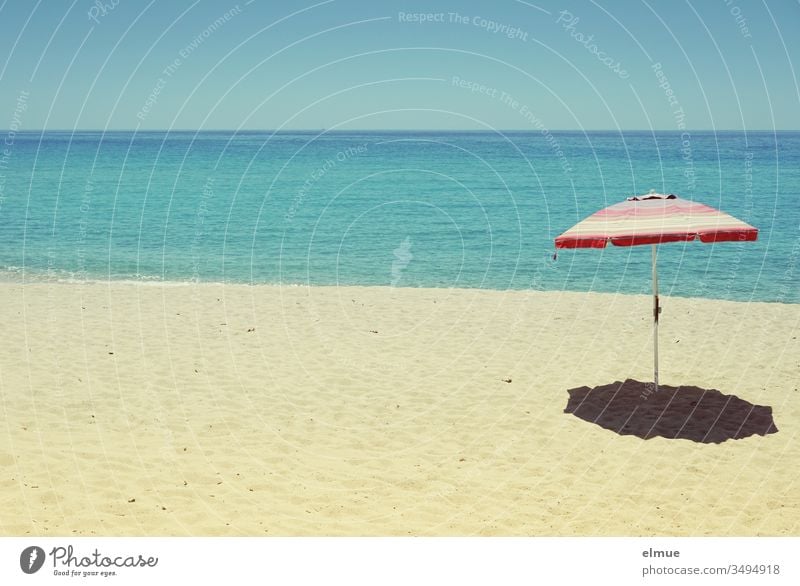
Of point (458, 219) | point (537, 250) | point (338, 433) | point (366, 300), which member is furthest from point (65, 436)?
point (458, 219)

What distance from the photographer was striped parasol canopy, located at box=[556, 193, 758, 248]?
915 centimetres

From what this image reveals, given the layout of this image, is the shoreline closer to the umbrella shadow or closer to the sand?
the sand

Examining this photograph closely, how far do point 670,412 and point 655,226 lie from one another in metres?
2.64

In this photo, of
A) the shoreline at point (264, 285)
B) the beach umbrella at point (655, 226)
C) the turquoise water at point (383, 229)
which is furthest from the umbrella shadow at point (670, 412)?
the turquoise water at point (383, 229)

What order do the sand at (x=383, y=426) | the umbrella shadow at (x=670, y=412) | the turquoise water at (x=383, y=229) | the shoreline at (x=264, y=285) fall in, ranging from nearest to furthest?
the sand at (x=383, y=426), the umbrella shadow at (x=670, y=412), the shoreline at (x=264, y=285), the turquoise water at (x=383, y=229)

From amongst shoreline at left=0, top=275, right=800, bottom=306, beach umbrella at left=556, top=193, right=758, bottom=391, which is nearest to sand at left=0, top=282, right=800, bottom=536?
beach umbrella at left=556, top=193, right=758, bottom=391

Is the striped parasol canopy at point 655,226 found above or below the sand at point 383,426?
above

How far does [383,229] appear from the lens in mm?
36031

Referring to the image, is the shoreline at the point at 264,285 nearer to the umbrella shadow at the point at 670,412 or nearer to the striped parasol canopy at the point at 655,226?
the umbrella shadow at the point at 670,412

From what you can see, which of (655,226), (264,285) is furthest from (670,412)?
(264,285)

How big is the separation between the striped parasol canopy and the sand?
7.97 feet

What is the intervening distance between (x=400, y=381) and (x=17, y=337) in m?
7.34

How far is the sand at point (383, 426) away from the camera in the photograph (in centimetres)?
741

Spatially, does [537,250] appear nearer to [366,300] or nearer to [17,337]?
[366,300]
